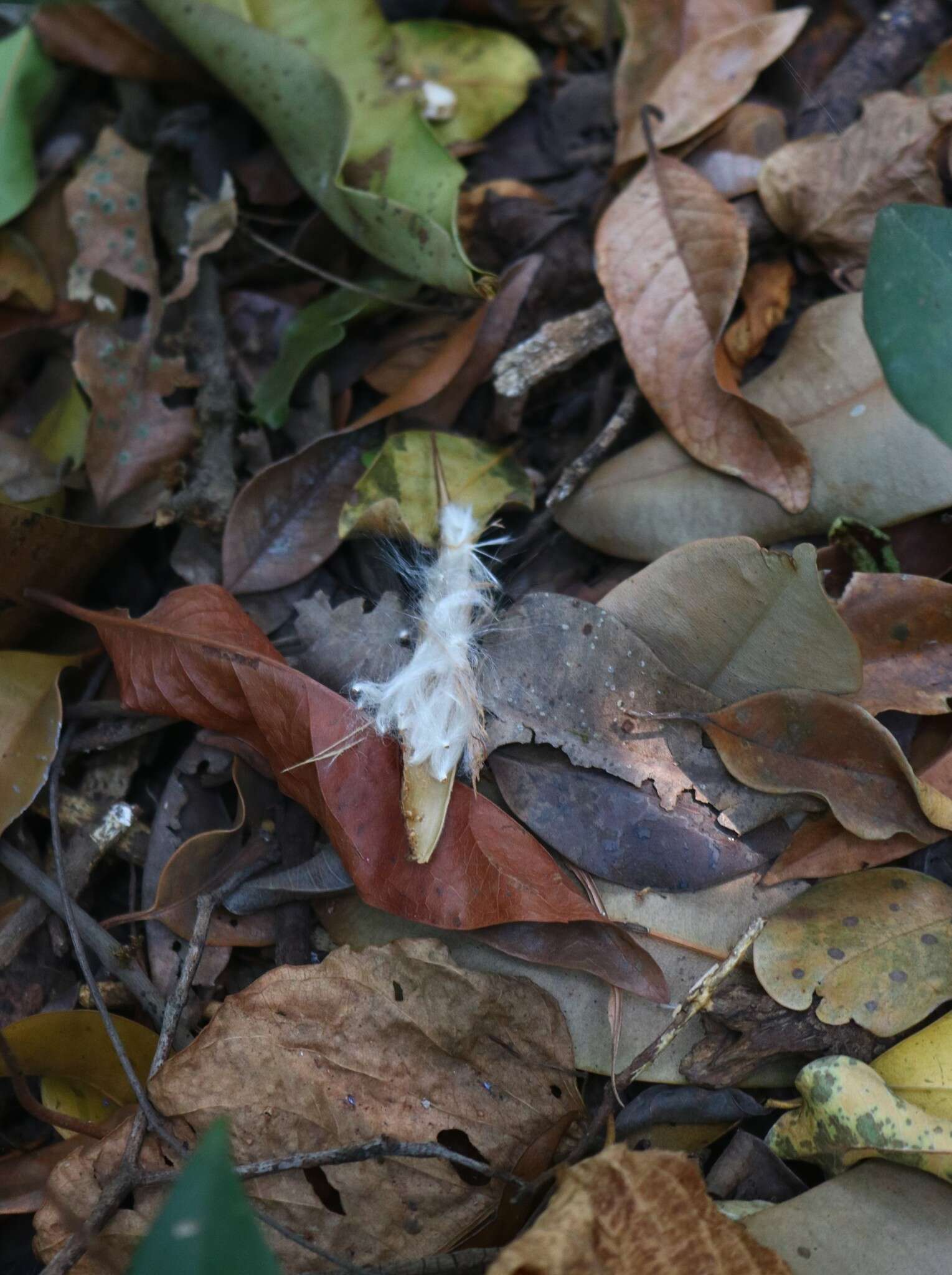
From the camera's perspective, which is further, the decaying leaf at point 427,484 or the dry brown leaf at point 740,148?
the dry brown leaf at point 740,148

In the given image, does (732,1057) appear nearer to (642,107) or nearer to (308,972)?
(308,972)

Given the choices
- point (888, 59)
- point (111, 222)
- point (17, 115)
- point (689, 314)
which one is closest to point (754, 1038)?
point (689, 314)

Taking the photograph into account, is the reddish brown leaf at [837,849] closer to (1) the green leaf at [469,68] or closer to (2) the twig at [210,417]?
(2) the twig at [210,417]

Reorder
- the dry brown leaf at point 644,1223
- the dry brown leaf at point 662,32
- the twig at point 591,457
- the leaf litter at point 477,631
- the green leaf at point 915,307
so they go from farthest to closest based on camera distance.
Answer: the dry brown leaf at point 662,32 → the twig at point 591,457 → the leaf litter at point 477,631 → the green leaf at point 915,307 → the dry brown leaf at point 644,1223

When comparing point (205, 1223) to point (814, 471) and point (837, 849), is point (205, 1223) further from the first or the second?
point (814, 471)

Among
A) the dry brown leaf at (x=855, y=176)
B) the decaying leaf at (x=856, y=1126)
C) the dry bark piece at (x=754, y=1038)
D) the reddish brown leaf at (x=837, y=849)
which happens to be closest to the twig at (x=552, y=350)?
the dry brown leaf at (x=855, y=176)

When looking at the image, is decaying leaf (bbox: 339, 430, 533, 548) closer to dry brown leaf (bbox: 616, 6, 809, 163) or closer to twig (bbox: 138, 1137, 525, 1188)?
dry brown leaf (bbox: 616, 6, 809, 163)
